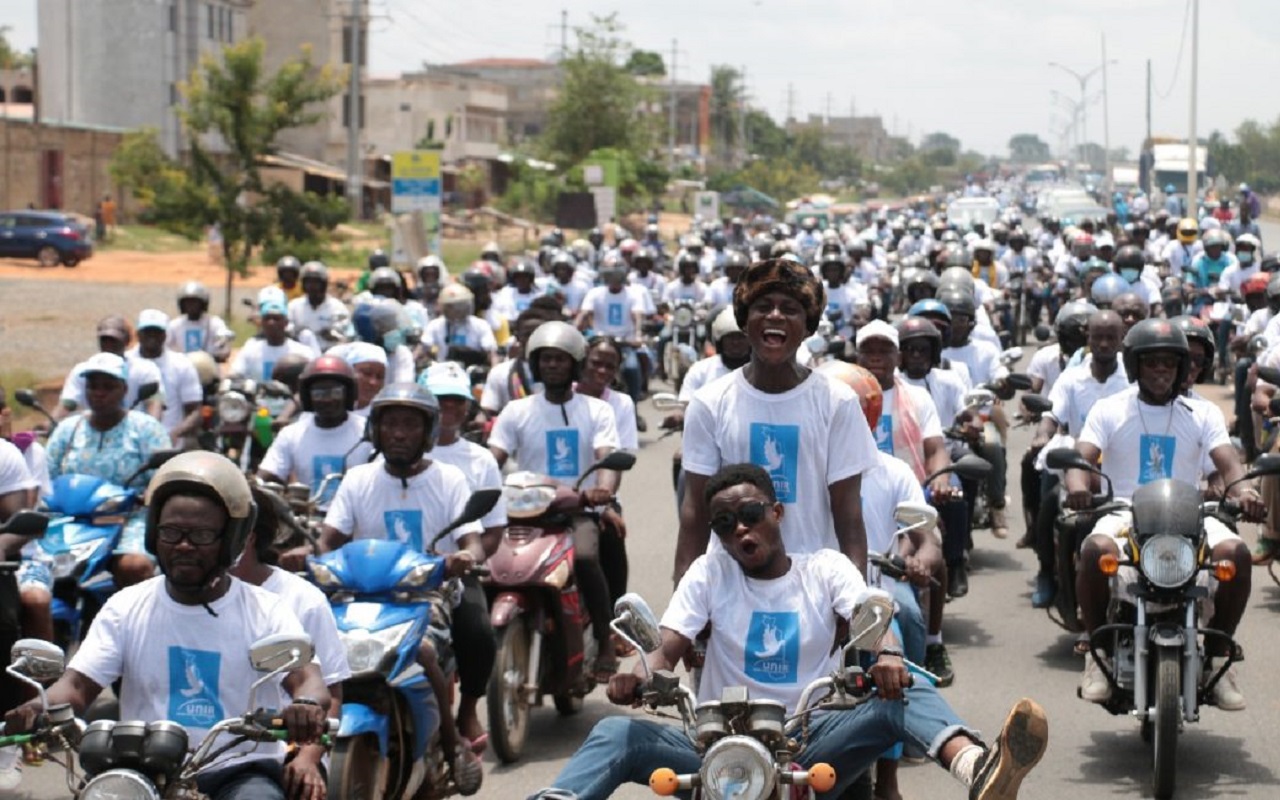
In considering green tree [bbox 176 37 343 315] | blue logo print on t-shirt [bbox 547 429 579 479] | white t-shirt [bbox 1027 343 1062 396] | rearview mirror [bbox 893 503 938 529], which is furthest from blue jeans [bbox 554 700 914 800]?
green tree [bbox 176 37 343 315]

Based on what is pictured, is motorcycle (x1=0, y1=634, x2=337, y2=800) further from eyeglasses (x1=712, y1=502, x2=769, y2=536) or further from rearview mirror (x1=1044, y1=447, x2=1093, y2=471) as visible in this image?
rearview mirror (x1=1044, y1=447, x2=1093, y2=471)

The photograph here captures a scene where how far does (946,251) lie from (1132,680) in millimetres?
15954

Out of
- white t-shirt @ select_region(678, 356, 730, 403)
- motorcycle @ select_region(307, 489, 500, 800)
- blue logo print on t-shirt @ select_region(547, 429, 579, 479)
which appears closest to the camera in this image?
motorcycle @ select_region(307, 489, 500, 800)

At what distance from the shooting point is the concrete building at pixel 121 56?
8000 cm

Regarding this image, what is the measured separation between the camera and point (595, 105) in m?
83.8

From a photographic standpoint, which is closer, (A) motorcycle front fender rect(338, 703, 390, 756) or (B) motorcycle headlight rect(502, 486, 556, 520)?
(A) motorcycle front fender rect(338, 703, 390, 756)

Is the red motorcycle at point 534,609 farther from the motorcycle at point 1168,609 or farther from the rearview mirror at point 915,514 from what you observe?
the rearview mirror at point 915,514

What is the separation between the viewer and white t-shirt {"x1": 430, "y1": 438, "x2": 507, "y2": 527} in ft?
29.5

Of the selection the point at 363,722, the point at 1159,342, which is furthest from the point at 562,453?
the point at 363,722

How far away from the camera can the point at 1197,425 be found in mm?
9578

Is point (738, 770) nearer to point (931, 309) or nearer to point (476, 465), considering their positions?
point (476, 465)

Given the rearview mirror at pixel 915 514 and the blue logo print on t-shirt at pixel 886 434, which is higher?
the rearview mirror at pixel 915 514

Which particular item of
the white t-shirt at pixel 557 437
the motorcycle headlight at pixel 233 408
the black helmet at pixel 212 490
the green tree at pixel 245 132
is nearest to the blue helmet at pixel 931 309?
the white t-shirt at pixel 557 437

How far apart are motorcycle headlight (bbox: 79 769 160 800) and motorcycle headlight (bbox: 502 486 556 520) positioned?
477 cm
